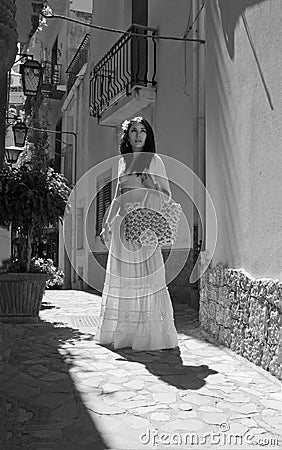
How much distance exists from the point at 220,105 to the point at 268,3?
1.26 meters

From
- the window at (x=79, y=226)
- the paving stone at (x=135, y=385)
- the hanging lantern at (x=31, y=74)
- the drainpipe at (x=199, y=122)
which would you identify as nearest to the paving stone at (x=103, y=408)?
the paving stone at (x=135, y=385)

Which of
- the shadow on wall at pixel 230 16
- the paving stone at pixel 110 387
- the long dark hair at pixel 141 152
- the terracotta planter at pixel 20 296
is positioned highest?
the shadow on wall at pixel 230 16

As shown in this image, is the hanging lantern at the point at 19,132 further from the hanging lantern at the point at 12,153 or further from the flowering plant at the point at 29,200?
the flowering plant at the point at 29,200

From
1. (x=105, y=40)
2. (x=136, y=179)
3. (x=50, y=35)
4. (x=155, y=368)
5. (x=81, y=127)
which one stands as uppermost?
(x=50, y=35)

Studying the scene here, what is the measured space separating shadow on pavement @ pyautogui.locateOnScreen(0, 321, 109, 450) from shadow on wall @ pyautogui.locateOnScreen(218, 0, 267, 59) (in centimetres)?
307

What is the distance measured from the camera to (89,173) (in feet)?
45.3

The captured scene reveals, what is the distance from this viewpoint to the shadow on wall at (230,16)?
16.2ft

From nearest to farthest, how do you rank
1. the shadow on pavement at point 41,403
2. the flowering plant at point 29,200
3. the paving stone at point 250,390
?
the shadow on pavement at point 41,403
the paving stone at point 250,390
the flowering plant at point 29,200

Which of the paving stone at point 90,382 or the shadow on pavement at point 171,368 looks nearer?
the paving stone at point 90,382

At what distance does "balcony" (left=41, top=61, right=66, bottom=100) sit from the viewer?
1715 centimetres

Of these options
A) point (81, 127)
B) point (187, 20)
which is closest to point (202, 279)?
point (187, 20)

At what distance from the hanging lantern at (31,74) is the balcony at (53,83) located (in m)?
7.31

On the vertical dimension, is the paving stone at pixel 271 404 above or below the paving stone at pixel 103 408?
below

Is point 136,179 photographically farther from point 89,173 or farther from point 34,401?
point 89,173
